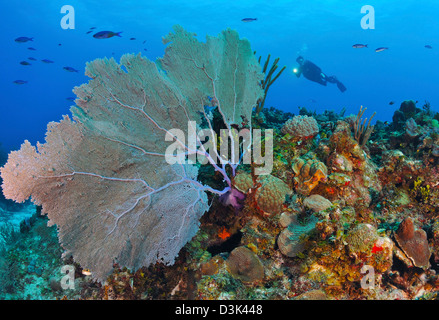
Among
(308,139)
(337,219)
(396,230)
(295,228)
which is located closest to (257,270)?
(295,228)

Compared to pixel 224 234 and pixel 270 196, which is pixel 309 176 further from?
pixel 224 234

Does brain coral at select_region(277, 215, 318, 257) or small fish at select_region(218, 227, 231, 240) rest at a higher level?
brain coral at select_region(277, 215, 318, 257)

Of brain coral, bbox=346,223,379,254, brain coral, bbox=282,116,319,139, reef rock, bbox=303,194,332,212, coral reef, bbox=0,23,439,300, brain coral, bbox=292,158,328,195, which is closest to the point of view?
brain coral, bbox=346,223,379,254

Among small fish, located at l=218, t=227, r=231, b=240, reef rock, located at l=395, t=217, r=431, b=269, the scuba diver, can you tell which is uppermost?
the scuba diver

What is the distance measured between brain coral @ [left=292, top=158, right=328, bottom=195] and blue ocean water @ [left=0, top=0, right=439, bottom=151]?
17.2 m

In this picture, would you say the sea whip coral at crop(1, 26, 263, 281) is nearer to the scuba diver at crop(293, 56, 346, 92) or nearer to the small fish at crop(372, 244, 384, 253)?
the small fish at crop(372, 244, 384, 253)

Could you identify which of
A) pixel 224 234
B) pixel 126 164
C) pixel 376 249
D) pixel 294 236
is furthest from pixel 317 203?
pixel 126 164

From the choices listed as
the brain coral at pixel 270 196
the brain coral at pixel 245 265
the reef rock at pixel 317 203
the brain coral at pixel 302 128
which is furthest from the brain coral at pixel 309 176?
the brain coral at pixel 245 265

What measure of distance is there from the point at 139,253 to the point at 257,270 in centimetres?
184

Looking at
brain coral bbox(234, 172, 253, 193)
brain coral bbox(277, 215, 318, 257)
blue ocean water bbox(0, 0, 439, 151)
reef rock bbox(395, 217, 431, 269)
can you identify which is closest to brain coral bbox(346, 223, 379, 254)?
reef rock bbox(395, 217, 431, 269)

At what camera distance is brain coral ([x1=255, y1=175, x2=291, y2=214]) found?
3896 mm

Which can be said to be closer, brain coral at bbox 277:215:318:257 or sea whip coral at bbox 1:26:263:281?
sea whip coral at bbox 1:26:263:281

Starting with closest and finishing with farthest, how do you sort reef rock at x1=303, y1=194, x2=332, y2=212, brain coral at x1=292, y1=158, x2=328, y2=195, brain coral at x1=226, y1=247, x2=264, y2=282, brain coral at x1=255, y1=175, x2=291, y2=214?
1. brain coral at x1=226, y1=247, x2=264, y2=282
2. reef rock at x1=303, y1=194, x2=332, y2=212
3. brain coral at x1=255, y1=175, x2=291, y2=214
4. brain coral at x1=292, y1=158, x2=328, y2=195
